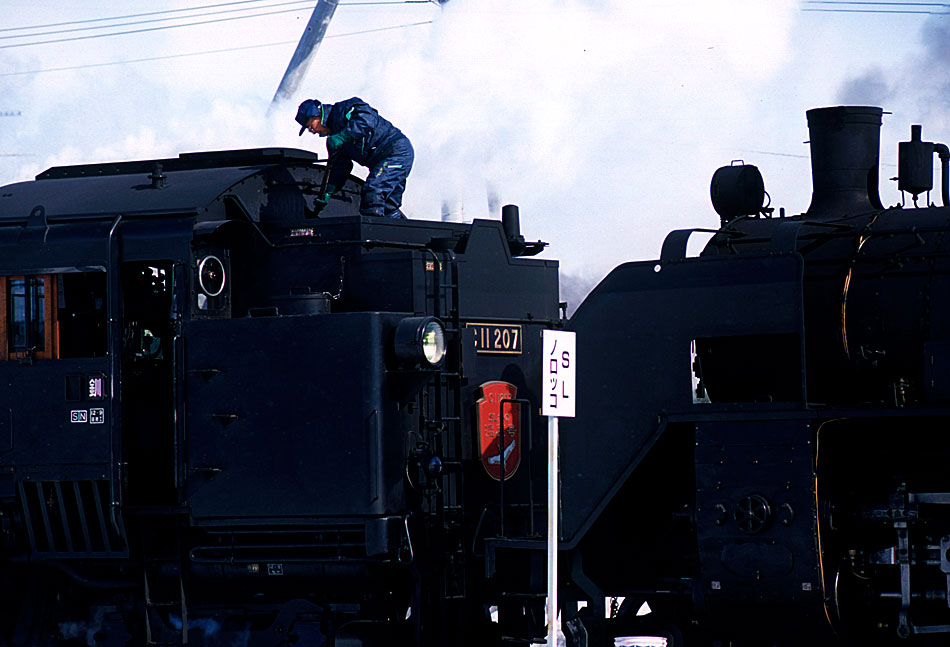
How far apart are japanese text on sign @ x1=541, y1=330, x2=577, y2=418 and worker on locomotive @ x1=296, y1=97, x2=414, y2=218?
3092 millimetres

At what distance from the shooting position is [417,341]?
966 centimetres

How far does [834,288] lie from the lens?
8.48m

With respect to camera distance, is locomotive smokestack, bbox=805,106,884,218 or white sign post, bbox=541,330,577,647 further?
locomotive smokestack, bbox=805,106,884,218

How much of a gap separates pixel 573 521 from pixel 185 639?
318 centimetres

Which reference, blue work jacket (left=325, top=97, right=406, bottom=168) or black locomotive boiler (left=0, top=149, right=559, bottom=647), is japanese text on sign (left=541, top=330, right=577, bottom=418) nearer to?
black locomotive boiler (left=0, top=149, right=559, bottom=647)

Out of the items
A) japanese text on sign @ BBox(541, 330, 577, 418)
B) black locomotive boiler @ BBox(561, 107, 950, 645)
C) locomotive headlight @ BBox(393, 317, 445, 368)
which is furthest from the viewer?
locomotive headlight @ BBox(393, 317, 445, 368)

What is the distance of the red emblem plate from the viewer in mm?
10516

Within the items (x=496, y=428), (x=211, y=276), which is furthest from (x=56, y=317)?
(x=496, y=428)

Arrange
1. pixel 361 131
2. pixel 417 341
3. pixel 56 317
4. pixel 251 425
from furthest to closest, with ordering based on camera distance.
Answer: pixel 361 131
pixel 56 317
pixel 251 425
pixel 417 341

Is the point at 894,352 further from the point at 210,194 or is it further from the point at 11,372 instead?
the point at 11,372

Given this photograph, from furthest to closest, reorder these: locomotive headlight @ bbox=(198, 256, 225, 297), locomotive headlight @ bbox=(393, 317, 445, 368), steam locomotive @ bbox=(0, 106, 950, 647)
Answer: locomotive headlight @ bbox=(198, 256, 225, 297) → locomotive headlight @ bbox=(393, 317, 445, 368) → steam locomotive @ bbox=(0, 106, 950, 647)

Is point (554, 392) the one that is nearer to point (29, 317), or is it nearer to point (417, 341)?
point (417, 341)

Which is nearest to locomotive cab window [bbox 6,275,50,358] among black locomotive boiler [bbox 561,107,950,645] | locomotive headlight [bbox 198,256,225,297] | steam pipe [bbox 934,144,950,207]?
locomotive headlight [bbox 198,256,225,297]

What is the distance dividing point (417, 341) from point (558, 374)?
61.5 inches
